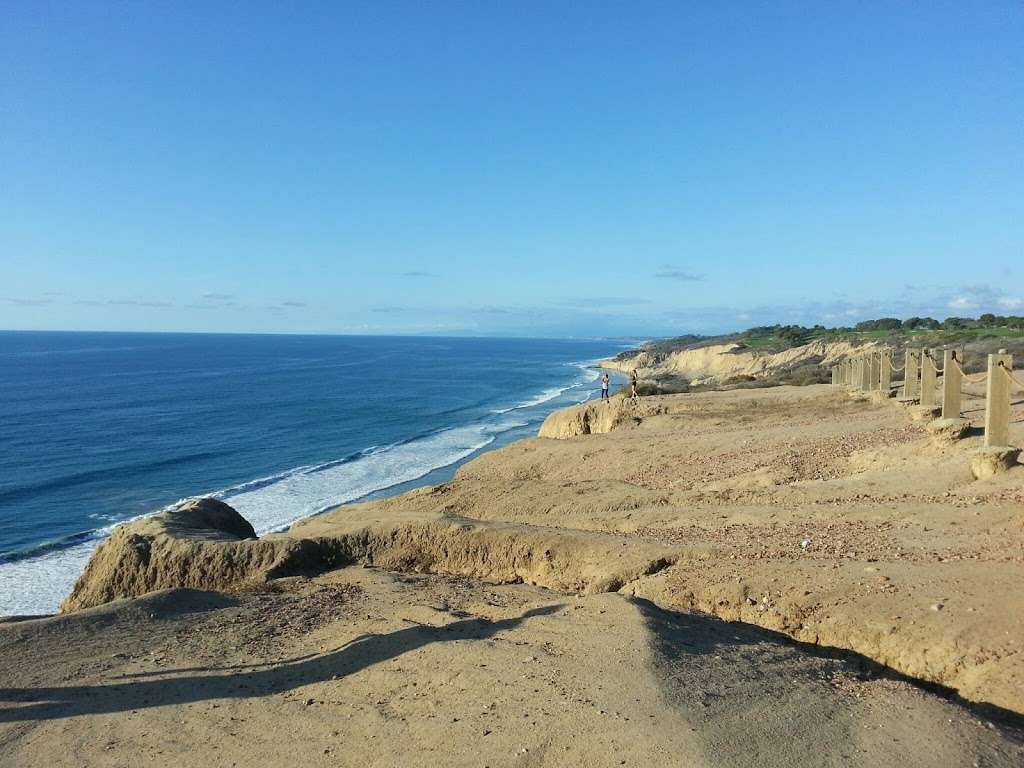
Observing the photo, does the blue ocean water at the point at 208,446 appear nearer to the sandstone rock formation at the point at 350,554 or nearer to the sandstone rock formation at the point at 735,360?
the sandstone rock formation at the point at 350,554

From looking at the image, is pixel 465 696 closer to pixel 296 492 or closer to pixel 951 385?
pixel 951 385

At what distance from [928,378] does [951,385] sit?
106 inches

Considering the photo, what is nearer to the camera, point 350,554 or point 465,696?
point 465,696

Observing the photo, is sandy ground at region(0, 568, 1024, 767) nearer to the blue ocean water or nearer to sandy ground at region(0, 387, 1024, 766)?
sandy ground at region(0, 387, 1024, 766)

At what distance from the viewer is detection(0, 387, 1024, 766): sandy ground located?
6070mm

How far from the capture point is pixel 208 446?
142 ft

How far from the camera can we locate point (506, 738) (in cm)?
602

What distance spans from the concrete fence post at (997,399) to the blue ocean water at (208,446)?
23.2m

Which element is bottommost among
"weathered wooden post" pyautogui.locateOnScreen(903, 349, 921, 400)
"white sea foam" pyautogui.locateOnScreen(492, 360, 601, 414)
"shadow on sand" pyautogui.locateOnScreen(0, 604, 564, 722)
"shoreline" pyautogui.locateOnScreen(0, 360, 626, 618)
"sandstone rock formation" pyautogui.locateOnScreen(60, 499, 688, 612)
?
"shoreline" pyautogui.locateOnScreen(0, 360, 626, 618)

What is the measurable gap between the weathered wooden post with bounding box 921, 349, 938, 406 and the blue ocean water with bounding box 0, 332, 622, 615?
22021 mm

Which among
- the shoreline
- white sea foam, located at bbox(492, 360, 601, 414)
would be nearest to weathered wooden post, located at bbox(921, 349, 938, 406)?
the shoreline

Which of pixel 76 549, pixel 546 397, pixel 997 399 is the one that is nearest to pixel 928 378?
pixel 997 399

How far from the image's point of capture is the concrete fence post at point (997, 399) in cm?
1249

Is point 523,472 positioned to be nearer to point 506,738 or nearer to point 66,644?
point 66,644
